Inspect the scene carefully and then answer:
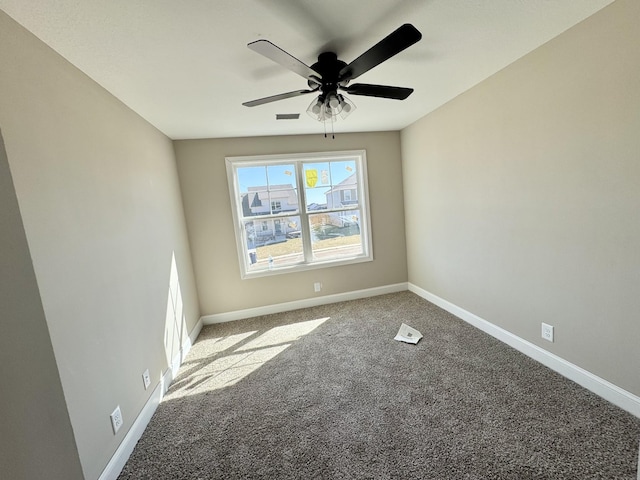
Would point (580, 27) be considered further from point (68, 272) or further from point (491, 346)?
point (68, 272)

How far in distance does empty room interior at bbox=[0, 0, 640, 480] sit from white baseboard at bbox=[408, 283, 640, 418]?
12mm

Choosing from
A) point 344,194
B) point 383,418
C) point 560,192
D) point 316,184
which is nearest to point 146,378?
point 383,418

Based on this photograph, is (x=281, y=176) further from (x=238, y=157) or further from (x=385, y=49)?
(x=385, y=49)

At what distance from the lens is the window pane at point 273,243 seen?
3.58 meters

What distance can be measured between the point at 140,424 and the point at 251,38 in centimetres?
247

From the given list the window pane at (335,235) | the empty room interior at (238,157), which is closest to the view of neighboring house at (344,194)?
the window pane at (335,235)

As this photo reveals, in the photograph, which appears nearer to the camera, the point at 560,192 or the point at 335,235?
the point at 560,192

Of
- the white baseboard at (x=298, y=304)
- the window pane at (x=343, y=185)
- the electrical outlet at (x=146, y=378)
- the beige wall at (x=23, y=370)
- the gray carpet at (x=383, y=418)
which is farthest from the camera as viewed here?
the window pane at (x=343, y=185)

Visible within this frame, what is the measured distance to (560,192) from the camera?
6.12 feet

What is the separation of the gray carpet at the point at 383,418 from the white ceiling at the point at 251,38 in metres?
2.32

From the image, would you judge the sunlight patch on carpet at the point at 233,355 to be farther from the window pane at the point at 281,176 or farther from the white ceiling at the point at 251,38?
the white ceiling at the point at 251,38

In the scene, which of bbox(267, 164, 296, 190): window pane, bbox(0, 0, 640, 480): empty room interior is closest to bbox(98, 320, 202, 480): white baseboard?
bbox(0, 0, 640, 480): empty room interior

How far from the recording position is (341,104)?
1799mm

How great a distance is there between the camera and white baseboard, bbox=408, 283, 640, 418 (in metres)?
1.61
